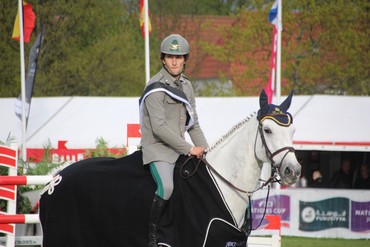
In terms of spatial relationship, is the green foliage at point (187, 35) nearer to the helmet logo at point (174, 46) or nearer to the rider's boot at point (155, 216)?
the helmet logo at point (174, 46)

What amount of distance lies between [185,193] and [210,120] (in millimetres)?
15001

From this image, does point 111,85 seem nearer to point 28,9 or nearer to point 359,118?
point 28,9

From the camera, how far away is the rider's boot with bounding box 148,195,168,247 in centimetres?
752

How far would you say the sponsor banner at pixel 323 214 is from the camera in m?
19.3

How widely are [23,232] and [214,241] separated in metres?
3.66

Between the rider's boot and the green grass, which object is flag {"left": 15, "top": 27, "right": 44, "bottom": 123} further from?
the rider's boot

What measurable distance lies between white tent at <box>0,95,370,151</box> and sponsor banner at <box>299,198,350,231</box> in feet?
5.25

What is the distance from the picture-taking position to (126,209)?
25.4ft

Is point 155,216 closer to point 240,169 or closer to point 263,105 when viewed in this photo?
point 240,169

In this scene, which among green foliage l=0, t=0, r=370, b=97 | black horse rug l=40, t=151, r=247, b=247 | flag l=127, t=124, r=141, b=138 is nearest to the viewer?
black horse rug l=40, t=151, r=247, b=247

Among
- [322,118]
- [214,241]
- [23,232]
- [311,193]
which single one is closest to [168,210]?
[214,241]

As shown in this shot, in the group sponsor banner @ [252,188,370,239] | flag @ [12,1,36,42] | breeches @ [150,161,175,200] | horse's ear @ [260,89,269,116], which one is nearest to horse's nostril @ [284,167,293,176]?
horse's ear @ [260,89,269,116]

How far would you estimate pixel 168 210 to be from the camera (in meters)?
7.58

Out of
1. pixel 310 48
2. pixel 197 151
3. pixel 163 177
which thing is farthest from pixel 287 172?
pixel 310 48
